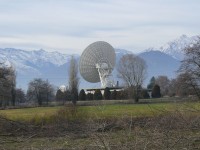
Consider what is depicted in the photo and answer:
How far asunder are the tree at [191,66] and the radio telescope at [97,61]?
144ft

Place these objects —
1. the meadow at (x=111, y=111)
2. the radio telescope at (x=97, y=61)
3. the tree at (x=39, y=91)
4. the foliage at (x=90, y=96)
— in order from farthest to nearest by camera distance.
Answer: the tree at (x=39, y=91) < the foliage at (x=90, y=96) < the radio telescope at (x=97, y=61) < the meadow at (x=111, y=111)

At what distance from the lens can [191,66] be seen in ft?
195

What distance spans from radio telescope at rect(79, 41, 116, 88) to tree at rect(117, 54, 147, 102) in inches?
266

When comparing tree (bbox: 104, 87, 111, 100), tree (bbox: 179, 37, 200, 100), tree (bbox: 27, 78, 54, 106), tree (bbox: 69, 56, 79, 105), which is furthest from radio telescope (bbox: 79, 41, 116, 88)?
tree (bbox: 179, 37, 200, 100)

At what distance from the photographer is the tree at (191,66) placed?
5384 cm

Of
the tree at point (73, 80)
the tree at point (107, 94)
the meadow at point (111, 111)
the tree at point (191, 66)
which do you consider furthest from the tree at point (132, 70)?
the meadow at point (111, 111)

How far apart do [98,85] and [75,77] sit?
A: 10.6 m

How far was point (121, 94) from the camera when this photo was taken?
102 meters

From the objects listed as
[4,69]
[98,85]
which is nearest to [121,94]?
[98,85]

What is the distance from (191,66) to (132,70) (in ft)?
191

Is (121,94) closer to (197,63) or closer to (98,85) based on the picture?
(98,85)

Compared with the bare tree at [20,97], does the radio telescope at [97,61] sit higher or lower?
higher

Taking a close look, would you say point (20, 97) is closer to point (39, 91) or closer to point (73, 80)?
point (39, 91)

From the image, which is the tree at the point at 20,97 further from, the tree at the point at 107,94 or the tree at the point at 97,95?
the tree at the point at 107,94
